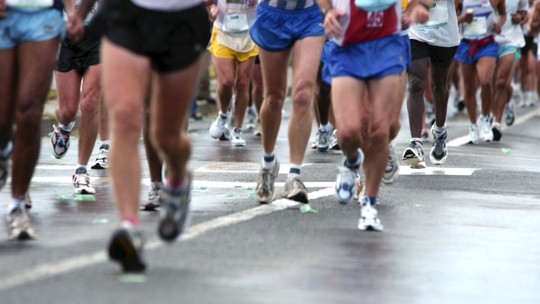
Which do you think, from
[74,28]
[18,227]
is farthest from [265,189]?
[18,227]

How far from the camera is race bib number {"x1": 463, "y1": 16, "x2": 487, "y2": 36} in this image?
55.7 ft

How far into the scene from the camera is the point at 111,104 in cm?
691

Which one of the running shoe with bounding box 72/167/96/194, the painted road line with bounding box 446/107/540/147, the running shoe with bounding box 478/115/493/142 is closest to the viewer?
the running shoe with bounding box 72/167/96/194

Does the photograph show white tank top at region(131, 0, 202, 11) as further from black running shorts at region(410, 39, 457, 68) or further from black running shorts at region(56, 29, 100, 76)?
black running shorts at region(410, 39, 457, 68)

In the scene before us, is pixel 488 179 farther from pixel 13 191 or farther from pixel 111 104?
pixel 111 104

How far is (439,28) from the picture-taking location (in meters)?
13.7

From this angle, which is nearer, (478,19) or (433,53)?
(433,53)

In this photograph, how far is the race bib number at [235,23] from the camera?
15.9m

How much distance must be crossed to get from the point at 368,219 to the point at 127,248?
2.62 meters

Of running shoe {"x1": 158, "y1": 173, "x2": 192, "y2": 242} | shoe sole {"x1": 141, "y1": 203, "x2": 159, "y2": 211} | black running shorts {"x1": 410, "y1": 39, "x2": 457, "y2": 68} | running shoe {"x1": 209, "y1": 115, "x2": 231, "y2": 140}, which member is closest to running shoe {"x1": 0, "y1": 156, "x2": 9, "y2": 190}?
running shoe {"x1": 158, "y1": 173, "x2": 192, "y2": 242}

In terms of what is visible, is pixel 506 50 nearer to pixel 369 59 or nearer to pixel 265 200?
pixel 265 200

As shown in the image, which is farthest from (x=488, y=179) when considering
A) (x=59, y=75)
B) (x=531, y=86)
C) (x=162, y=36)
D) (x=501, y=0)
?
(x=531, y=86)

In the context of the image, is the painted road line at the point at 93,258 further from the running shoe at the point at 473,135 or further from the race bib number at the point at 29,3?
the running shoe at the point at 473,135

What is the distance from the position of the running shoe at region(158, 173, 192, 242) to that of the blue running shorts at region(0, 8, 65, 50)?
4.52 feet
